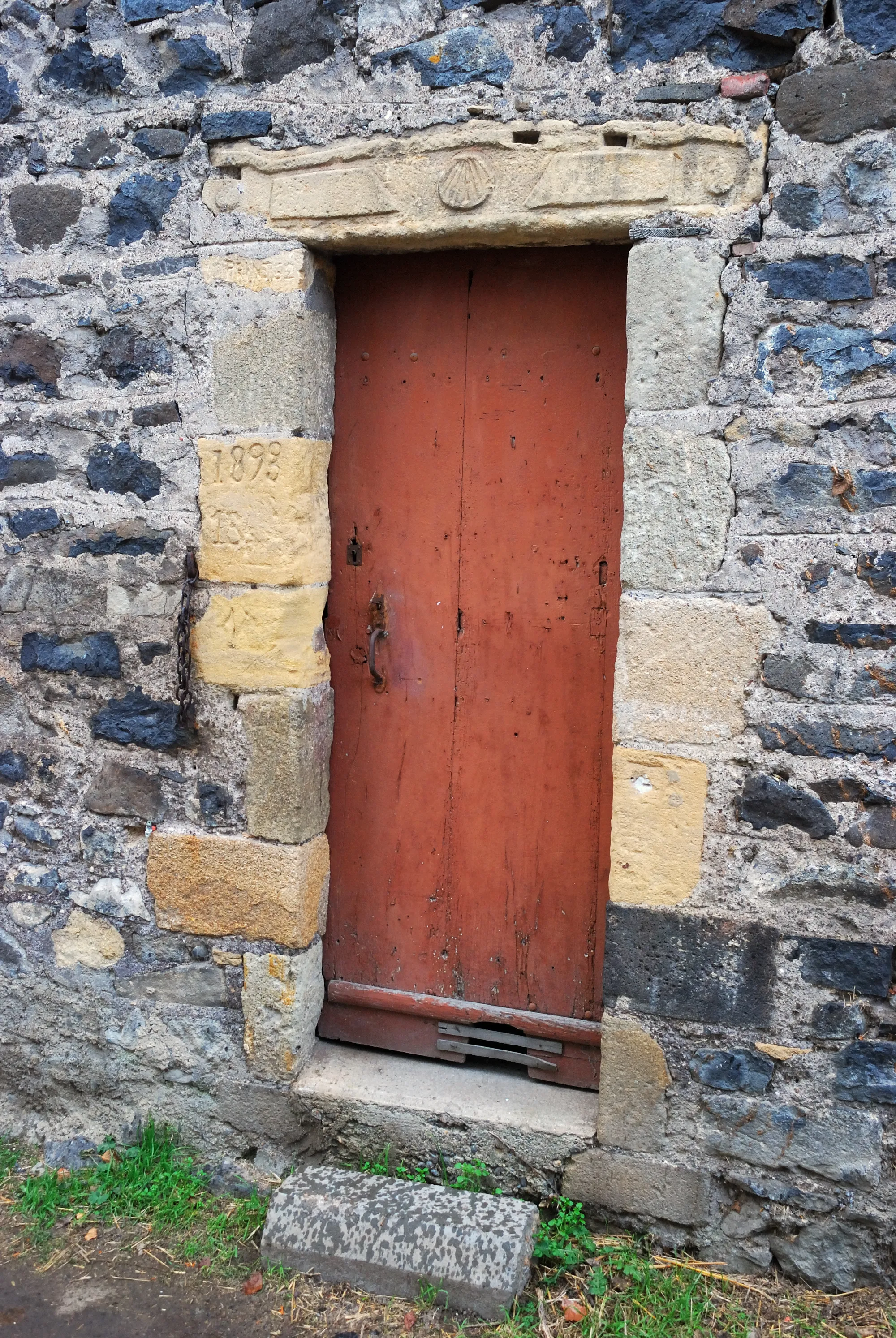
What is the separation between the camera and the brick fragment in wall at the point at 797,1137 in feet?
7.45

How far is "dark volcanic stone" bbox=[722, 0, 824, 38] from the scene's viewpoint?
213cm

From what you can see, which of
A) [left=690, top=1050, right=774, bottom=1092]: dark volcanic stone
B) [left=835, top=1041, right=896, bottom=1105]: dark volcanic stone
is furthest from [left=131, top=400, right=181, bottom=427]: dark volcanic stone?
[left=835, top=1041, right=896, bottom=1105]: dark volcanic stone

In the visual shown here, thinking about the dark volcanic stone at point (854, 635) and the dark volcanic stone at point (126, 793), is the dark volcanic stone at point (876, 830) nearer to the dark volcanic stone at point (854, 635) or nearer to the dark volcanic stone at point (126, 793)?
the dark volcanic stone at point (854, 635)

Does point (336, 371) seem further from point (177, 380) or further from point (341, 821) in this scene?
point (341, 821)

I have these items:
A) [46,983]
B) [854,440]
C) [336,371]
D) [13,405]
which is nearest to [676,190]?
[854,440]

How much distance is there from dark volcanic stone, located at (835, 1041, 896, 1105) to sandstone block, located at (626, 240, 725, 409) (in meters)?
1.53

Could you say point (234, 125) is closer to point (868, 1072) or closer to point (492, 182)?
point (492, 182)

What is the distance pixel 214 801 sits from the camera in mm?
2670

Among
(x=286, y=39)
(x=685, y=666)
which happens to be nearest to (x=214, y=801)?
(x=685, y=666)

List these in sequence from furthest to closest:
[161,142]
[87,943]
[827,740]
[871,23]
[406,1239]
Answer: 1. [87,943]
2. [161,142]
3. [406,1239]
4. [827,740]
5. [871,23]

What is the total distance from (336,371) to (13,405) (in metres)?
0.89

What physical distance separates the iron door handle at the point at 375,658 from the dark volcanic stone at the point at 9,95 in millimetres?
1684

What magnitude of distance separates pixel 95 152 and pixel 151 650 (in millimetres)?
1325

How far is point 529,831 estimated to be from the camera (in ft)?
8.78
